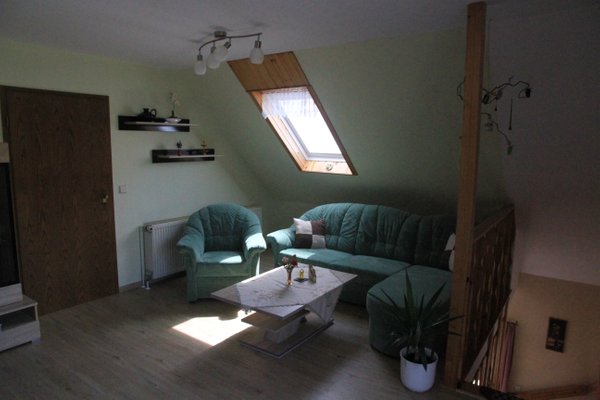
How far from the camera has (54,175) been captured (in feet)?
12.0

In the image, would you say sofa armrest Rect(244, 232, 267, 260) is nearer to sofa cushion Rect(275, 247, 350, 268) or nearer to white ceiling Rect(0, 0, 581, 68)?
sofa cushion Rect(275, 247, 350, 268)

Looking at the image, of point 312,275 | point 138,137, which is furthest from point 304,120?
point 312,275

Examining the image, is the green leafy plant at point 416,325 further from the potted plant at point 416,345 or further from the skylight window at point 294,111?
the skylight window at point 294,111

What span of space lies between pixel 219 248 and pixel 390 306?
7.38ft

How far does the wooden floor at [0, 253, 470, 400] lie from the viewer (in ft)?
8.64

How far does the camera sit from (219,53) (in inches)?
105

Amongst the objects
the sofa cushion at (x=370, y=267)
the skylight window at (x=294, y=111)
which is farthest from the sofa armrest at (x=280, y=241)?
the skylight window at (x=294, y=111)

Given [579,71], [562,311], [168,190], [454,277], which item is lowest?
[562,311]

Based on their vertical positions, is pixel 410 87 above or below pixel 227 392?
above

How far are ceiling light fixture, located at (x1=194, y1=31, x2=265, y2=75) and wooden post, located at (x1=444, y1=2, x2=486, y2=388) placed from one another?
1.34 meters

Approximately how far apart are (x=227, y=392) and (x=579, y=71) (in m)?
3.18

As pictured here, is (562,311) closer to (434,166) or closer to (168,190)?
(434,166)

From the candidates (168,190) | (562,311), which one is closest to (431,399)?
(562,311)

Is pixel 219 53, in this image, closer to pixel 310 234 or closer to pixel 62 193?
pixel 62 193
